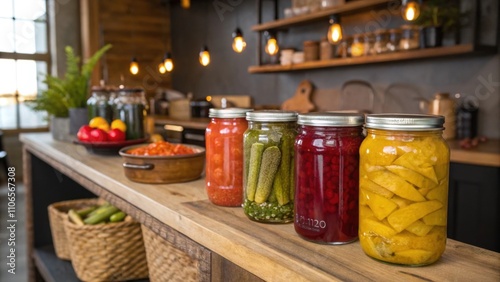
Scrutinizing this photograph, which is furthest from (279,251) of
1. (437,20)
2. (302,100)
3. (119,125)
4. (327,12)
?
(302,100)

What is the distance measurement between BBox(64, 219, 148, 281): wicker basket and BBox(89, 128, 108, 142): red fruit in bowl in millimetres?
412

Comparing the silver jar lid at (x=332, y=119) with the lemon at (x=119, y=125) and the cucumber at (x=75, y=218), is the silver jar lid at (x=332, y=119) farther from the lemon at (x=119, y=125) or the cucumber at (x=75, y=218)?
the lemon at (x=119, y=125)

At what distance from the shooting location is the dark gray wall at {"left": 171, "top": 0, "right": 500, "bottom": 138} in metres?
3.04

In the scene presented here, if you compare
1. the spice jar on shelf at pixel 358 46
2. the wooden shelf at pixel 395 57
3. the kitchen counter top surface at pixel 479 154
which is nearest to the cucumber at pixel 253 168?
the kitchen counter top surface at pixel 479 154

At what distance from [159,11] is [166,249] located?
20.7ft

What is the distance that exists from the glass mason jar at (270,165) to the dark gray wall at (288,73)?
255cm

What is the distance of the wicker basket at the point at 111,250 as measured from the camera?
64.5 inches

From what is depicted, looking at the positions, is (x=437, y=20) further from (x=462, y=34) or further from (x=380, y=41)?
(x=380, y=41)

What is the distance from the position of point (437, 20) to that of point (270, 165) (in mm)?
2449

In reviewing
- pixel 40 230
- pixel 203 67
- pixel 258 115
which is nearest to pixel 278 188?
pixel 258 115

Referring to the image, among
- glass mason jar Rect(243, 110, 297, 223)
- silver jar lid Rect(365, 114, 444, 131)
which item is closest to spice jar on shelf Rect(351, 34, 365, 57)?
glass mason jar Rect(243, 110, 297, 223)

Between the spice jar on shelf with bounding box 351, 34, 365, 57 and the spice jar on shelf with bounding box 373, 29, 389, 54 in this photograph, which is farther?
the spice jar on shelf with bounding box 351, 34, 365, 57

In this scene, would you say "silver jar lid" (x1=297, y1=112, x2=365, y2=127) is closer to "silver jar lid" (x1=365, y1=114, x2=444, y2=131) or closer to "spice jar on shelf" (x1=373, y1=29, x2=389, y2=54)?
"silver jar lid" (x1=365, y1=114, x2=444, y2=131)

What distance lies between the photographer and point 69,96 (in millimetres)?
2559
